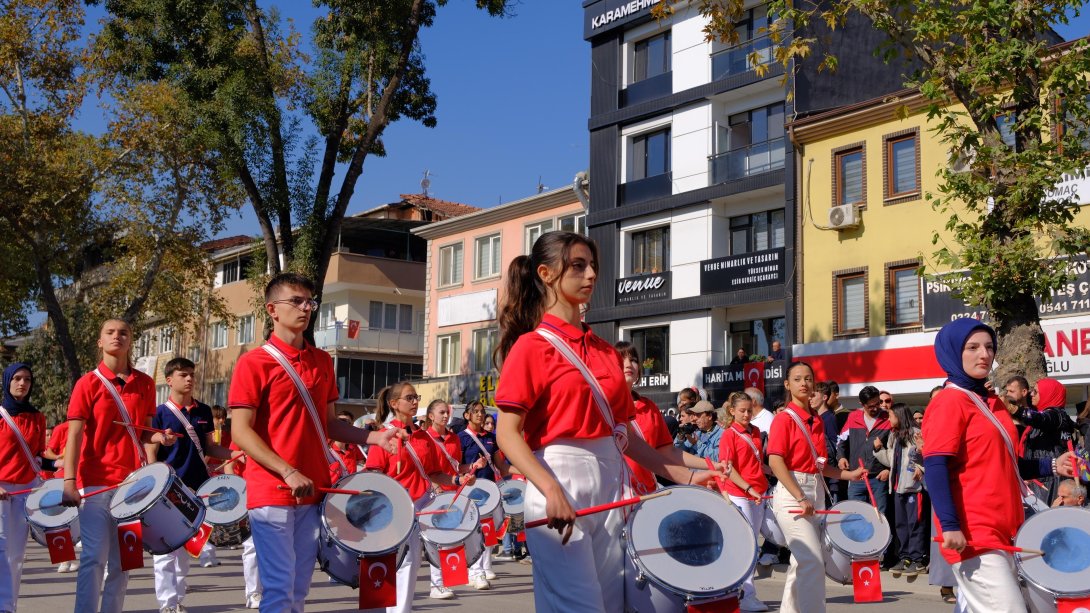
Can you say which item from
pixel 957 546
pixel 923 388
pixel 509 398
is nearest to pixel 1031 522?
pixel 957 546

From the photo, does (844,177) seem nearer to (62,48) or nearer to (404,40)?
(404,40)

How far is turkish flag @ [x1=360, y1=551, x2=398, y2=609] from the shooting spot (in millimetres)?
5930

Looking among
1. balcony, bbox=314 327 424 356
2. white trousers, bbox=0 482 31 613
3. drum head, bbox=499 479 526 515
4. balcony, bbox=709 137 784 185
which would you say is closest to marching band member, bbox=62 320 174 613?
white trousers, bbox=0 482 31 613

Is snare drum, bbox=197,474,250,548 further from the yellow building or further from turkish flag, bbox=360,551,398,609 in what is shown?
the yellow building

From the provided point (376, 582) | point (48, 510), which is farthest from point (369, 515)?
point (48, 510)

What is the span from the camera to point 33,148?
98.4 ft

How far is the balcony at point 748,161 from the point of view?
98.4ft

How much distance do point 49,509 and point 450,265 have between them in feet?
113

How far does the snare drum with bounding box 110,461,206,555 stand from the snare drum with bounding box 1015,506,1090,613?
493 centimetres

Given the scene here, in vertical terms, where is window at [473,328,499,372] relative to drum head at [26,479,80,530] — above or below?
above

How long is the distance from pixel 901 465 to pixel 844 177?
1445cm

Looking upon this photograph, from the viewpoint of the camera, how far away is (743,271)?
30078mm

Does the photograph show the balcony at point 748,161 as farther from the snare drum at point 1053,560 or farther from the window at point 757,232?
the snare drum at point 1053,560

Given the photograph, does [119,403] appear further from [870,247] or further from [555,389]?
[870,247]
